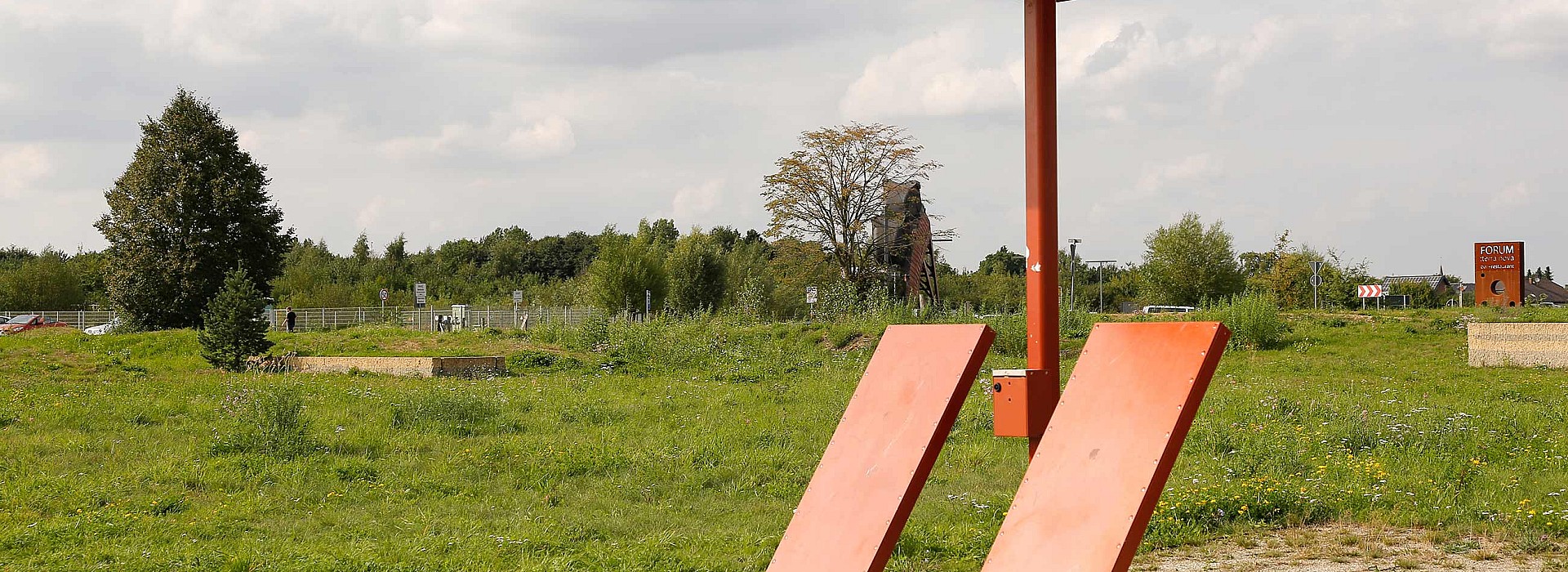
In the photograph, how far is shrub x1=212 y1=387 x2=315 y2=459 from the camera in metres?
8.84

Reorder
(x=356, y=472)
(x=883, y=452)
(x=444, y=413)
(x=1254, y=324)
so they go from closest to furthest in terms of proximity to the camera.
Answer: (x=883, y=452)
(x=356, y=472)
(x=444, y=413)
(x=1254, y=324)

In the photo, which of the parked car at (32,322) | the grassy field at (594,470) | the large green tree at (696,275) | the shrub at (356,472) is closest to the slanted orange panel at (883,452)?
the grassy field at (594,470)

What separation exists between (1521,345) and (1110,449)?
16.4 m

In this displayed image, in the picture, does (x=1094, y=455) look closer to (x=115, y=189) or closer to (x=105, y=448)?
(x=105, y=448)

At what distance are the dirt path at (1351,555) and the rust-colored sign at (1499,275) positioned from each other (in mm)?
25537

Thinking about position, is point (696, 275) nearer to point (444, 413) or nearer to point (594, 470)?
point (444, 413)

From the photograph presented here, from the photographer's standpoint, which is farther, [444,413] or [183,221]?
[183,221]

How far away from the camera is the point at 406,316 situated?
159 feet

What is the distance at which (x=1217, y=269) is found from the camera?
52062 mm

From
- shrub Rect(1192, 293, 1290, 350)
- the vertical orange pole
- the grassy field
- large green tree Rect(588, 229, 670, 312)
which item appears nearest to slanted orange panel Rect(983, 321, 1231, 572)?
the vertical orange pole

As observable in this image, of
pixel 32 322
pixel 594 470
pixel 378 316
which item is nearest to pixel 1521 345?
pixel 594 470

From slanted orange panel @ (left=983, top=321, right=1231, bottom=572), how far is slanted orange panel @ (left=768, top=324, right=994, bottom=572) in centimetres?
37

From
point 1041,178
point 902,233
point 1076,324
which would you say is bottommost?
point 1076,324

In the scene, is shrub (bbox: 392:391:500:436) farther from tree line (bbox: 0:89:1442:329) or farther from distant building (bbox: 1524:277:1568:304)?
distant building (bbox: 1524:277:1568:304)
